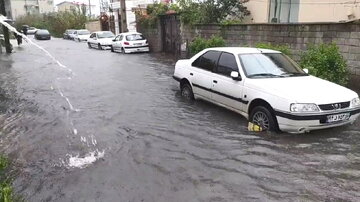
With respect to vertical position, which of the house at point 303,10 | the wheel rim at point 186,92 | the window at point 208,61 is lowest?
the wheel rim at point 186,92

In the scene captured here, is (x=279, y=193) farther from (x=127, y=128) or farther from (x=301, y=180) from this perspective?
(x=127, y=128)

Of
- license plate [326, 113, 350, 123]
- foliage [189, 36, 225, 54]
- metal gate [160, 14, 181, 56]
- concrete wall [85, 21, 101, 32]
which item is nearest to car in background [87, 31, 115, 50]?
metal gate [160, 14, 181, 56]

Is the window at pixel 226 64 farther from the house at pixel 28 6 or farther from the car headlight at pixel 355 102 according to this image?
the house at pixel 28 6

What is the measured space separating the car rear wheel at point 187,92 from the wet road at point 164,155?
0.78ft

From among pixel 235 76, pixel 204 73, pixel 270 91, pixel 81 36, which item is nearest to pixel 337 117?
pixel 270 91

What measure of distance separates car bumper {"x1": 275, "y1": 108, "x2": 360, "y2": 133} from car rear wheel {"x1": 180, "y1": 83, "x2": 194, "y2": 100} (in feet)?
10.9

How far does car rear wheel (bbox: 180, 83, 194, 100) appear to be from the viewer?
9.49 metres

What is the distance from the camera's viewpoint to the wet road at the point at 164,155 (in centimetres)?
479

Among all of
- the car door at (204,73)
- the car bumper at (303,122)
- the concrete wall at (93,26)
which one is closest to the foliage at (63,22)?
the concrete wall at (93,26)

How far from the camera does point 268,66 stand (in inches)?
301

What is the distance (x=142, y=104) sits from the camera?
32.1ft

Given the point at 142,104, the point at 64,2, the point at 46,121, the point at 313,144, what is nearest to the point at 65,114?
the point at 46,121

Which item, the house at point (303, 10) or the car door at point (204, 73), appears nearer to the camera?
the car door at point (204, 73)

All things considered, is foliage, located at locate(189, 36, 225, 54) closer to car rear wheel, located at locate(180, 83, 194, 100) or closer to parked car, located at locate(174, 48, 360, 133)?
car rear wheel, located at locate(180, 83, 194, 100)
